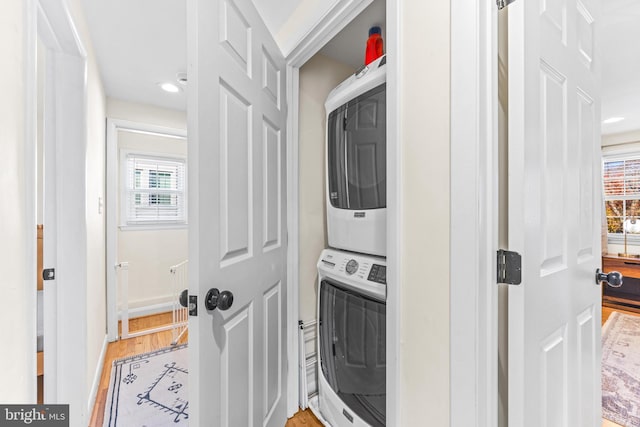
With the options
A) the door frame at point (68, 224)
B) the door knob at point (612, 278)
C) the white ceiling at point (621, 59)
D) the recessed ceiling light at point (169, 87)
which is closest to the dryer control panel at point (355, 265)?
the door knob at point (612, 278)

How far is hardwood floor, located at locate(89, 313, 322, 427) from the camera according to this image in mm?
1656

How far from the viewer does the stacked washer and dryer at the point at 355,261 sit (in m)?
1.24

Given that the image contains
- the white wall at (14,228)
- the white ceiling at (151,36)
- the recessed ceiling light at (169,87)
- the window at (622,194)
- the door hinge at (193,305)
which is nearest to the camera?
the white wall at (14,228)

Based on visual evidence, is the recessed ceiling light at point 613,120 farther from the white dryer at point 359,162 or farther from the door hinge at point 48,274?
the door hinge at point 48,274

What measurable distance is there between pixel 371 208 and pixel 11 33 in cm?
118

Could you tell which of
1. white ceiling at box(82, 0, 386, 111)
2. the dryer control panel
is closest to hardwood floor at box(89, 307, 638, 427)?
the dryer control panel

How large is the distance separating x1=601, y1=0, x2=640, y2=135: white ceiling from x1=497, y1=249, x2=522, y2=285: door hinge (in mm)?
1791

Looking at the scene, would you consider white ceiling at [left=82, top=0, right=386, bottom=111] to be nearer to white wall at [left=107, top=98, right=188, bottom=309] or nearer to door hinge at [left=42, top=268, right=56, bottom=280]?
white wall at [left=107, top=98, right=188, bottom=309]

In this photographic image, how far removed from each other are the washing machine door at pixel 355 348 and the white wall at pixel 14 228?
1.08 meters

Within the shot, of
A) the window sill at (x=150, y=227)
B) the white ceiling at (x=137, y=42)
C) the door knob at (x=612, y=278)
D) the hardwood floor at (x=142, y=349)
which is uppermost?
the white ceiling at (x=137, y=42)

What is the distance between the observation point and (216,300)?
35.5 inches

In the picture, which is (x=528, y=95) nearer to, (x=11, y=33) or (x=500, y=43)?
(x=500, y=43)

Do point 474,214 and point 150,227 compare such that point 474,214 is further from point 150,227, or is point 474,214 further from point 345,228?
point 150,227

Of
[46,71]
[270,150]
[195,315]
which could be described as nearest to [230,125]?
[270,150]
